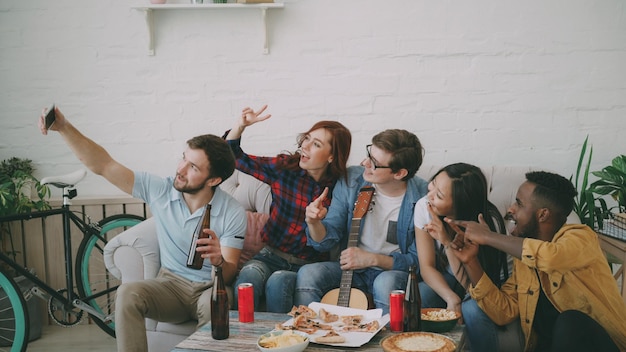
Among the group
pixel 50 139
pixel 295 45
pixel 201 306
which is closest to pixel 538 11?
pixel 295 45

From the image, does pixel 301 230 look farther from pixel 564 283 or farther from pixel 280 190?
pixel 564 283

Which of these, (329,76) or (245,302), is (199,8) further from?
(245,302)

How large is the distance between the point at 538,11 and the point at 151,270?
230 cm

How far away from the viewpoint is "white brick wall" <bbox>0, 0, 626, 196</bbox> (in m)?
3.55

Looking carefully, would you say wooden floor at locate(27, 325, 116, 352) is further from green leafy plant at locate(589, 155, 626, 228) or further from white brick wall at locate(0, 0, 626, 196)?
green leafy plant at locate(589, 155, 626, 228)

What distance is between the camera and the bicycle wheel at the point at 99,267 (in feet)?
11.8

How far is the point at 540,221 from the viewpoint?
2457 millimetres

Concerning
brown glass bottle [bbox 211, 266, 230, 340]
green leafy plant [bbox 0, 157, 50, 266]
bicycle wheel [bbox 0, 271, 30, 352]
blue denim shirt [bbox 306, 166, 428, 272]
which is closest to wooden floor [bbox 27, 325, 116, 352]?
bicycle wheel [bbox 0, 271, 30, 352]

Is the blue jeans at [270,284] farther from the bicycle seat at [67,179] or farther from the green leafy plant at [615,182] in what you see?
the green leafy plant at [615,182]

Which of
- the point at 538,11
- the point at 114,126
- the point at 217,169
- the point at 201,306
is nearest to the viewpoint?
the point at 201,306

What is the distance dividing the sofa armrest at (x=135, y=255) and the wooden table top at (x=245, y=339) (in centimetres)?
68

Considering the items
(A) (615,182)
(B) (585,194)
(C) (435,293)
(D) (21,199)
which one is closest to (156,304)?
(C) (435,293)

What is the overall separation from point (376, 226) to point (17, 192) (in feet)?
6.40

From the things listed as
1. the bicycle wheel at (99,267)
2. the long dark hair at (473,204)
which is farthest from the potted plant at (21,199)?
the long dark hair at (473,204)
